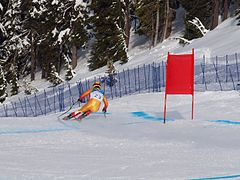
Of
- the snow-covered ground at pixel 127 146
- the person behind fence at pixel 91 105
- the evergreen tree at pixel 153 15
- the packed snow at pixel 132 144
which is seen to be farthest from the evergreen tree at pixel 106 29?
the person behind fence at pixel 91 105

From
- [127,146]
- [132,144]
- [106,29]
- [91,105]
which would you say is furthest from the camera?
[106,29]

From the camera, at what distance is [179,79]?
11.8 m

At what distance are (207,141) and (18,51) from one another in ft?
112

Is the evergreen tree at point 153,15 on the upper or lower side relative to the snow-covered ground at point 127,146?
upper

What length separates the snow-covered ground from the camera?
6.13 meters

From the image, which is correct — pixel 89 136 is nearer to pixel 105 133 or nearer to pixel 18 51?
pixel 105 133

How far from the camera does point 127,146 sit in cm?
834

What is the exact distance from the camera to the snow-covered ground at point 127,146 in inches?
241

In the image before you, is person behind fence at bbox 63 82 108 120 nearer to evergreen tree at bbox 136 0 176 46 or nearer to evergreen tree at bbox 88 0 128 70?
evergreen tree at bbox 88 0 128 70

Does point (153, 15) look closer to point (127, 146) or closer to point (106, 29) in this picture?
point (106, 29)

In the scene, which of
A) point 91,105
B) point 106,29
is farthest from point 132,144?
point 106,29

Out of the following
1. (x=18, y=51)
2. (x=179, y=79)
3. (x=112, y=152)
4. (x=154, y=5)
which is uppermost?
(x=154, y=5)

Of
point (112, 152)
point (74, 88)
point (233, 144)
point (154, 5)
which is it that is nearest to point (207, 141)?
point (233, 144)

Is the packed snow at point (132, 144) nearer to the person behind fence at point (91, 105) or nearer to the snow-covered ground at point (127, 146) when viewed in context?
the snow-covered ground at point (127, 146)
